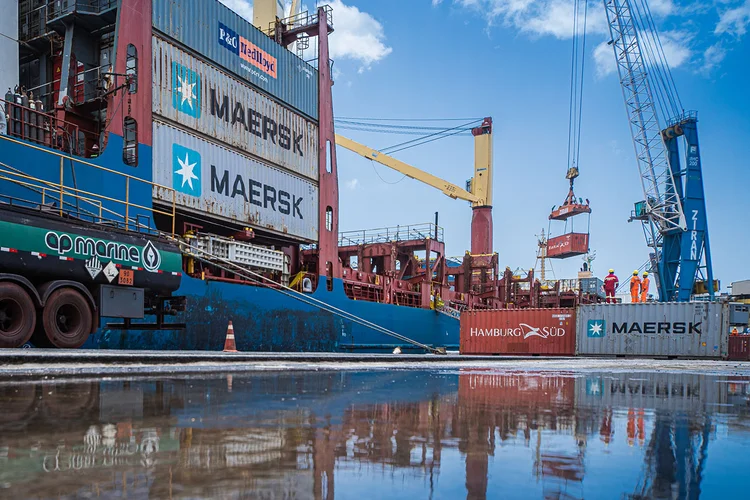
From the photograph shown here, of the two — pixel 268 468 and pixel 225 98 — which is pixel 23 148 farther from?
pixel 268 468

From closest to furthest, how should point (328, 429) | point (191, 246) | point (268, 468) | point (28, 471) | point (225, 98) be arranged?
point (28, 471), point (268, 468), point (328, 429), point (191, 246), point (225, 98)

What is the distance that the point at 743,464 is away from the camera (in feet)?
9.86

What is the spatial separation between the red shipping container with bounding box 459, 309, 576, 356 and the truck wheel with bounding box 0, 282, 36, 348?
20.9 meters

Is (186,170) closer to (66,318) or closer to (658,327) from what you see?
(66,318)

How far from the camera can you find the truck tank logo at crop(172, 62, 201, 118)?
61.6ft

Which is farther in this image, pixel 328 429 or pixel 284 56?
pixel 284 56

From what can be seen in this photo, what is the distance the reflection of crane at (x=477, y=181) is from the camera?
147 ft

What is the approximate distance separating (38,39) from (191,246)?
8815 millimetres

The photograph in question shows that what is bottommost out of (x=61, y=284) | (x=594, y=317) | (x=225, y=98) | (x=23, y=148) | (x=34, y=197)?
(x=594, y=317)

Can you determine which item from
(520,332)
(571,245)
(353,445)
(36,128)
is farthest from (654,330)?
(571,245)

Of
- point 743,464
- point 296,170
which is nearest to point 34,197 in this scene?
point 296,170

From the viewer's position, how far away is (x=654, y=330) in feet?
77.9

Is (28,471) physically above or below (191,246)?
below

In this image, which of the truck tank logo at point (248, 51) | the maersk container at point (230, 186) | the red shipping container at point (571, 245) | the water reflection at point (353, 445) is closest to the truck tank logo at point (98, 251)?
the water reflection at point (353, 445)
